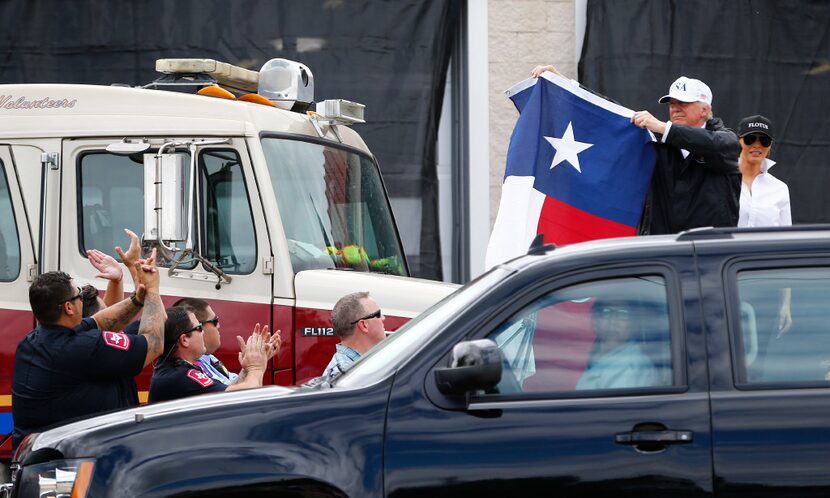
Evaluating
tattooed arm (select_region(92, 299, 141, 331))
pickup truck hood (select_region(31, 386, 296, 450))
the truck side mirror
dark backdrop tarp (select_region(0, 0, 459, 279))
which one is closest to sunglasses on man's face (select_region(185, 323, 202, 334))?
tattooed arm (select_region(92, 299, 141, 331))

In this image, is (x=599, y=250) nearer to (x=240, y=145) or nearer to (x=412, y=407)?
(x=412, y=407)

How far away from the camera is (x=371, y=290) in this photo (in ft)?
24.5

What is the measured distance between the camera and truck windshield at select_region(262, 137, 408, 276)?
750cm

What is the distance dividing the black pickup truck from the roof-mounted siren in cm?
423

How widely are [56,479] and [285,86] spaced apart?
14.4 ft

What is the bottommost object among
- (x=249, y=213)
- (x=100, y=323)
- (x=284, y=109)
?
(x=100, y=323)

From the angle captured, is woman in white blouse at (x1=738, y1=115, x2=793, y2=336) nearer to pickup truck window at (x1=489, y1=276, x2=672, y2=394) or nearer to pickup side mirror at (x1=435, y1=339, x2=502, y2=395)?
pickup truck window at (x1=489, y1=276, x2=672, y2=394)

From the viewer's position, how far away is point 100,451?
4312 millimetres

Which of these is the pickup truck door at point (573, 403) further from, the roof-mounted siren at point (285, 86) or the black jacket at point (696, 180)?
the roof-mounted siren at point (285, 86)

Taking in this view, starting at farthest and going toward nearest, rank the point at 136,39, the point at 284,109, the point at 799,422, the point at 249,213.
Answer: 1. the point at 136,39
2. the point at 284,109
3. the point at 249,213
4. the point at 799,422

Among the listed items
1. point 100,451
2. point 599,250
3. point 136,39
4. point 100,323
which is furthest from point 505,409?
point 136,39

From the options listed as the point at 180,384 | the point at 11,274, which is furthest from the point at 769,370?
the point at 11,274

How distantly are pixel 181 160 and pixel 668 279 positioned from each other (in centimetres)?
363

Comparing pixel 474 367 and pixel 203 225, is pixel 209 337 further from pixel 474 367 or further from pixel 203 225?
pixel 474 367
